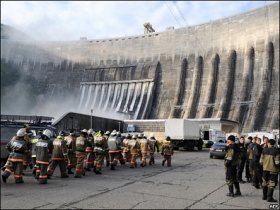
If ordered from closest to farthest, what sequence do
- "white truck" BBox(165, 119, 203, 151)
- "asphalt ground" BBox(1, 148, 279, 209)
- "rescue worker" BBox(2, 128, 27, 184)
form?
"asphalt ground" BBox(1, 148, 279, 209)
"rescue worker" BBox(2, 128, 27, 184)
"white truck" BBox(165, 119, 203, 151)

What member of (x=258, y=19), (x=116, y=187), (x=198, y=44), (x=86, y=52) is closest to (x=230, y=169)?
(x=116, y=187)

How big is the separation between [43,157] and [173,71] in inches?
1639

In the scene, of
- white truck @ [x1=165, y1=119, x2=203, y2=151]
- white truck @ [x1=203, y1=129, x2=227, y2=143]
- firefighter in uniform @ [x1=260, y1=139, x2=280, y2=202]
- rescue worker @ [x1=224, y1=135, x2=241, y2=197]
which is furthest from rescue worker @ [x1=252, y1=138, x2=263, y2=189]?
white truck @ [x1=203, y1=129, x2=227, y2=143]

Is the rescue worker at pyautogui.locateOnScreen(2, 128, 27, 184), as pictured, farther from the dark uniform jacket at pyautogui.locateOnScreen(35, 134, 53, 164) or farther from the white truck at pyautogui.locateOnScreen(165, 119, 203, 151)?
the white truck at pyautogui.locateOnScreen(165, 119, 203, 151)

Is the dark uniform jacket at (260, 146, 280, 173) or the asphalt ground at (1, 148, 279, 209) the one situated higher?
the dark uniform jacket at (260, 146, 280, 173)

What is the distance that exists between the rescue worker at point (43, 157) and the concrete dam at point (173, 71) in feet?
105

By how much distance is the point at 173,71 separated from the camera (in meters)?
48.8

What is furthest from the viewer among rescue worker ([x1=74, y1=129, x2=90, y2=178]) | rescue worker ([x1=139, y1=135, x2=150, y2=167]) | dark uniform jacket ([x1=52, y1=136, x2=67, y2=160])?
rescue worker ([x1=139, y1=135, x2=150, y2=167])

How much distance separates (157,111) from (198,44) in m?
12.3

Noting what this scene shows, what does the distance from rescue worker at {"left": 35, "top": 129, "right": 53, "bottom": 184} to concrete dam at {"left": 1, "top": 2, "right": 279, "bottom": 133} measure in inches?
1254

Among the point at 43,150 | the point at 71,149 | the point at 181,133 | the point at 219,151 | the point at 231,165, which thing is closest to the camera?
the point at 231,165

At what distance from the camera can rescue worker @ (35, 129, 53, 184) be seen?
827cm

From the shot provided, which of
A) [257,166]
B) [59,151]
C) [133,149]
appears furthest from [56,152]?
[257,166]

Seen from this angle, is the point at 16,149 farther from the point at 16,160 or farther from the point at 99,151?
the point at 99,151
